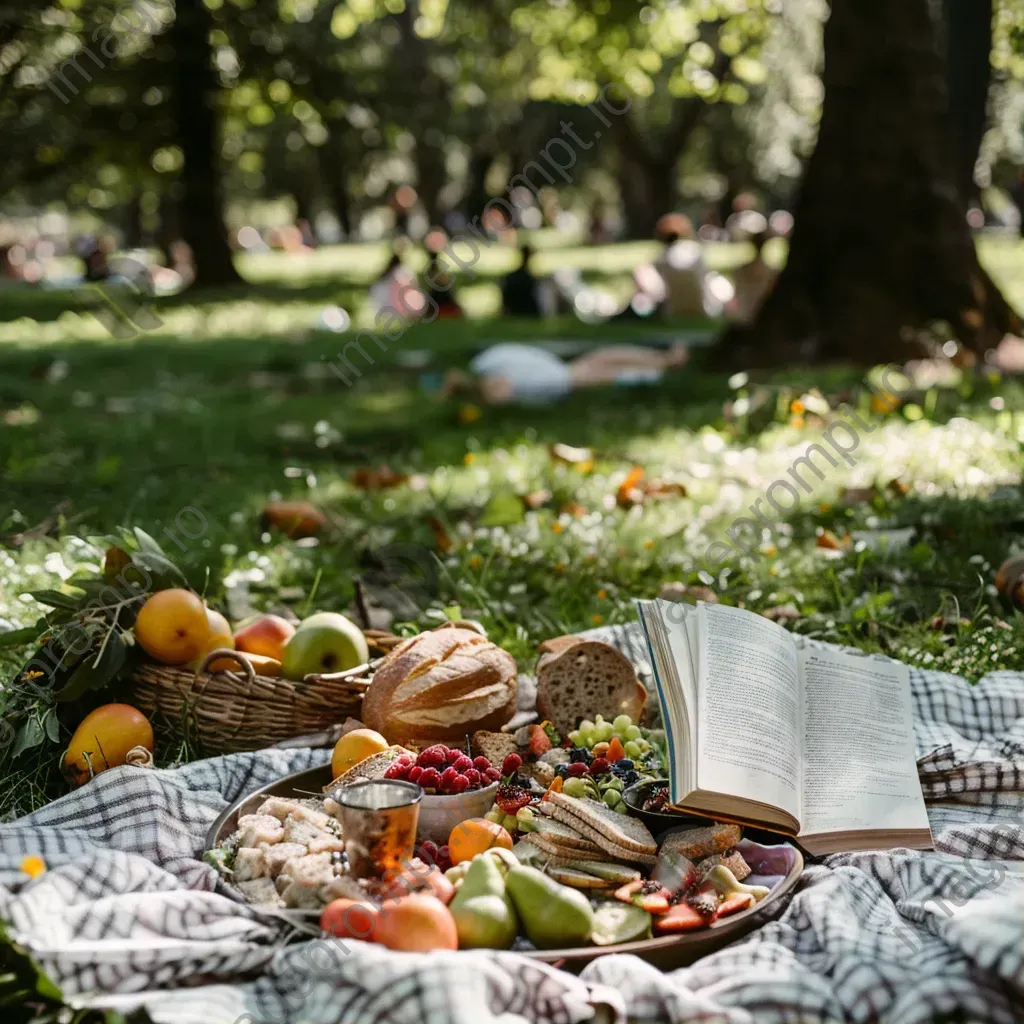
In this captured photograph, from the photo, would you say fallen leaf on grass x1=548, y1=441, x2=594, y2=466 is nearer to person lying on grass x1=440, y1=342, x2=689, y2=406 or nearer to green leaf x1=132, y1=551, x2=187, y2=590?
person lying on grass x1=440, y1=342, x2=689, y2=406

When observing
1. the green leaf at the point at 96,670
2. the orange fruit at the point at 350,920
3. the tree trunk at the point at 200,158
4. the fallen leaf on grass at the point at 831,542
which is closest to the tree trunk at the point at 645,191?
the tree trunk at the point at 200,158

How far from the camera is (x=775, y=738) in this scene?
2.98 metres

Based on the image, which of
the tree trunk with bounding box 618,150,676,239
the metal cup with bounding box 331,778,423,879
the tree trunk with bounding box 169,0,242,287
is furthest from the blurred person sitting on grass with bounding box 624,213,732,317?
the tree trunk with bounding box 618,150,676,239

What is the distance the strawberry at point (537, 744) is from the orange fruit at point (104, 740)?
40.9 inches

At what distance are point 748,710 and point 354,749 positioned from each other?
996mm

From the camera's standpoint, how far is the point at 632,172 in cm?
3850

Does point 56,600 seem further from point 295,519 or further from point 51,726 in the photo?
point 295,519

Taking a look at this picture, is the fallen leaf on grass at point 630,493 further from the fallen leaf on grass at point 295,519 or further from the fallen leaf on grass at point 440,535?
the fallen leaf on grass at point 295,519

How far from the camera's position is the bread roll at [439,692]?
11.1 ft

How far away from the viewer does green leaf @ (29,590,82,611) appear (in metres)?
3.61

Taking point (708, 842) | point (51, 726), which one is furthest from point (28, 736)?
point (708, 842)

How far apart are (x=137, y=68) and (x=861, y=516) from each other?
15788 millimetres

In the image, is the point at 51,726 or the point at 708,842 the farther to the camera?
the point at 51,726

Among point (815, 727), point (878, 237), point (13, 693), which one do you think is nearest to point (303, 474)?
point (13, 693)
